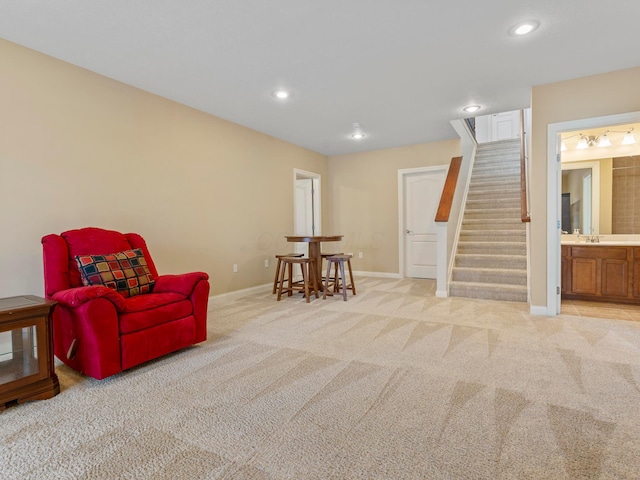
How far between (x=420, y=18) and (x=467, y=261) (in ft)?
11.5

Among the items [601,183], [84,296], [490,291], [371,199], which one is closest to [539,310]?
[490,291]

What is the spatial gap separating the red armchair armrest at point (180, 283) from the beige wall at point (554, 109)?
3.44 m

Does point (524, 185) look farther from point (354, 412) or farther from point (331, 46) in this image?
point (354, 412)

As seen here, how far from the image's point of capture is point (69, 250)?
251 cm

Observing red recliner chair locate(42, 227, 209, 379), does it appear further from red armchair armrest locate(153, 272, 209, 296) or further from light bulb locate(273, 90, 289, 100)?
light bulb locate(273, 90, 289, 100)

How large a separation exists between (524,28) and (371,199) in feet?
13.3

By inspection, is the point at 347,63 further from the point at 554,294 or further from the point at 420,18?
the point at 554,294

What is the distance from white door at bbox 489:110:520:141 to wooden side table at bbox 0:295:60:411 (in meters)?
8.62

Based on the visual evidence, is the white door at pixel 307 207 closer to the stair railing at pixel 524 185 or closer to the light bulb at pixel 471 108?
the light bulb at pixel 471 108

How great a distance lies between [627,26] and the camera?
248cm

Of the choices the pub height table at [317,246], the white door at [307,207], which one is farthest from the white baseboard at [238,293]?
the white door at [307,207]

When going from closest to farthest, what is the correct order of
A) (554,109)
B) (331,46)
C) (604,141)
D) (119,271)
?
(119,271) → (331,46) → (554,109) → (604,141)

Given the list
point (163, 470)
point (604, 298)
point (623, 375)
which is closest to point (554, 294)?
point (604, 298)

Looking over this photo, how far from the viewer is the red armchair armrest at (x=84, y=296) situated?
2074mm
